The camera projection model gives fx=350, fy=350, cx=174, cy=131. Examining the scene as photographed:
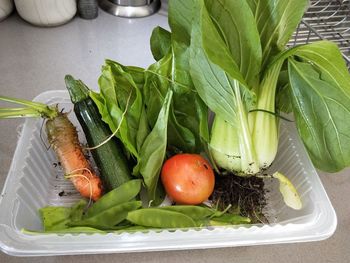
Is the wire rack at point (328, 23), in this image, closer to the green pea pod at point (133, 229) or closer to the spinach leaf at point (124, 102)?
the spinach leaf at point (124, 102)

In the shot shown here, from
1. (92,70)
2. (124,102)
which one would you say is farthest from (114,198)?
(92,70)

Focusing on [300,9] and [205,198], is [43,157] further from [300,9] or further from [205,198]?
[300,9]

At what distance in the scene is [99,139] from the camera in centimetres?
49

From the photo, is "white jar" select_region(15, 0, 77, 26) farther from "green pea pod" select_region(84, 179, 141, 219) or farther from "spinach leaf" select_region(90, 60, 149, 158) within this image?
"green pea pod" select_region(84, 179, 141, 219)

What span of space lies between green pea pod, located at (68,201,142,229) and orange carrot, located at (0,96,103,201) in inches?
2.0

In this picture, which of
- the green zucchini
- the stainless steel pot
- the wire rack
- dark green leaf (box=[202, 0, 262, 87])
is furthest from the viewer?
the stainless steel pot

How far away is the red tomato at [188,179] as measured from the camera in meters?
0.46

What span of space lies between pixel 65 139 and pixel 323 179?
407 mm

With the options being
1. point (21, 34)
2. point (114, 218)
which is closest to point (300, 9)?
point (114, 218)

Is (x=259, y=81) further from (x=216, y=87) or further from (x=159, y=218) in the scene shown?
(x=159, y=218)

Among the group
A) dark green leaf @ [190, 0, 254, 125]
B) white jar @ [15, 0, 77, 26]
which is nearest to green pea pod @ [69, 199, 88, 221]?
dark green leaf @ [190, 0, 254, 125]

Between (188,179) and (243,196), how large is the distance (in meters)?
0.09

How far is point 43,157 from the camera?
530 millimetres

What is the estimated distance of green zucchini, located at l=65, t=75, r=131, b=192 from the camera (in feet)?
1.59
